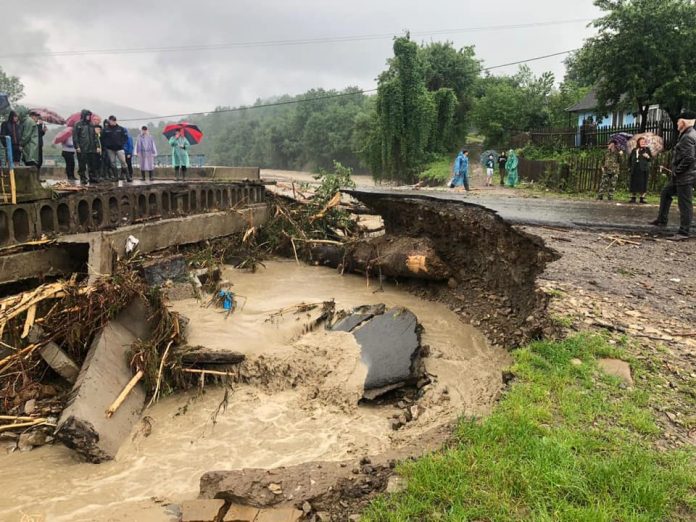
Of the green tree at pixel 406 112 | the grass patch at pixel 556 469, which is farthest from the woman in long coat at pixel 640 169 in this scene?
the green tree at pixel 406 112

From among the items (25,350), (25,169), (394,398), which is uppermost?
(25,169)

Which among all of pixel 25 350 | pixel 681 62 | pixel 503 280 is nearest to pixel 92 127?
pixel 25 350

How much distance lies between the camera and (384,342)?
685cm

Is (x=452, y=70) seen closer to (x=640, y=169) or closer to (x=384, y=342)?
(x=640, y=169)

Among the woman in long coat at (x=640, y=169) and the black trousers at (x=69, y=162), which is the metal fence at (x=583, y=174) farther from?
the black trousers at (x=69, y=162)

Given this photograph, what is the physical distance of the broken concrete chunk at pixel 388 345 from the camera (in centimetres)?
616

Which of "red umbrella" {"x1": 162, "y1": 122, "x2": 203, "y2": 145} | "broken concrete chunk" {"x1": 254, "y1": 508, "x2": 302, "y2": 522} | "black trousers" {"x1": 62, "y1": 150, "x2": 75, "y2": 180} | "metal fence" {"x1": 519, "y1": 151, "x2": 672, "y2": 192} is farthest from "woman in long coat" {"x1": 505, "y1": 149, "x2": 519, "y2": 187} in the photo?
"broken concrete chunk" {"x1": 254, "y1": 508, "x2": 302, "y2": 522}

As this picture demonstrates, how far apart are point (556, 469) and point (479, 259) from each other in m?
6.26

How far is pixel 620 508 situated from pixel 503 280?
18.6 feet

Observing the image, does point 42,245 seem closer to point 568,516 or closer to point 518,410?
point 518,410

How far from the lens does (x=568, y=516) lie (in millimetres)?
2721

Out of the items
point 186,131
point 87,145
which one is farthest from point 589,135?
point 87,145

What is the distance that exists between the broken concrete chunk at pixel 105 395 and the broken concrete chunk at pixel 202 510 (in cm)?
210

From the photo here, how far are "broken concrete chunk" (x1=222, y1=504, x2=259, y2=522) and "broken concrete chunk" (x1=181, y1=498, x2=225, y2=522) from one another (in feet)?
0.24
